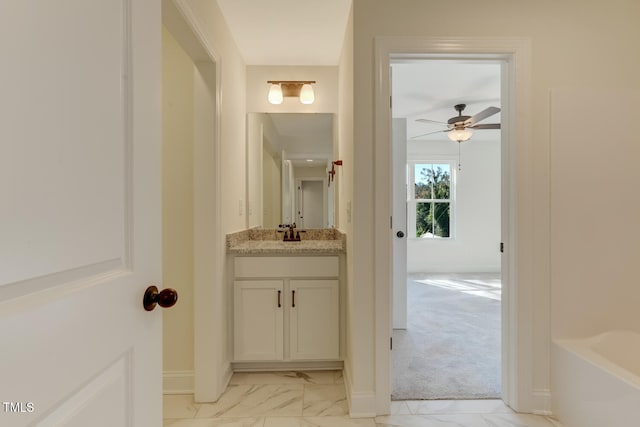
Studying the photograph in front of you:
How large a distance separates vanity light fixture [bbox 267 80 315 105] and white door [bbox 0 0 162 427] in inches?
75.6

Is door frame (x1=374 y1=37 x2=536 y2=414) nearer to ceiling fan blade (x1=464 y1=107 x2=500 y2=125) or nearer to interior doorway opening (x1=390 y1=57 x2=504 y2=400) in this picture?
interior doorway opening (x1=390 y1=57 x2=504 y2=400)

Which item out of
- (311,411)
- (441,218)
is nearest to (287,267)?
(311,411)

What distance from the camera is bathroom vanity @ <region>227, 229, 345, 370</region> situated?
2299 millimetres

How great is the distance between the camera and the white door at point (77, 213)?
19.1 inches

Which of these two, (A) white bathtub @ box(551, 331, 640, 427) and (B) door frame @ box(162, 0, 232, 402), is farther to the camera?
(B) door frame @ box(162, 0, 232, 402)

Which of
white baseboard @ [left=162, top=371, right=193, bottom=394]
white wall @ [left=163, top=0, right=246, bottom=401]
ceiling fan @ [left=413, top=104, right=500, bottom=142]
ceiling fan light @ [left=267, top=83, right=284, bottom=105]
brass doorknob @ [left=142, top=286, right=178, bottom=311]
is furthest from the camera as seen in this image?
ceiling fan @ [left=413, top=104, right=500, bottom=142]

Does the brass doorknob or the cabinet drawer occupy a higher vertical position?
the brass doorknob

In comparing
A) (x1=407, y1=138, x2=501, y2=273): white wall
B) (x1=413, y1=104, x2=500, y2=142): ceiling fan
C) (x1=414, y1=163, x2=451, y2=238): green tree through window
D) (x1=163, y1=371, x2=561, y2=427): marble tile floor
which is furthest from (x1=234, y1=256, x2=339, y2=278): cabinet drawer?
(x1=414, y1=163, x2=451, y2=238): green tree through window

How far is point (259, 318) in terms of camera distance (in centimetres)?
231

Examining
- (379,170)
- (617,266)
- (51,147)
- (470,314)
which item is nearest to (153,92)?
(51,147)

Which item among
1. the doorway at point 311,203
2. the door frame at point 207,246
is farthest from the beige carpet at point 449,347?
the doorway at point 311,203

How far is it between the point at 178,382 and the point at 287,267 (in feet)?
3.38

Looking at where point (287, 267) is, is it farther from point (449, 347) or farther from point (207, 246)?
point (449, 347)

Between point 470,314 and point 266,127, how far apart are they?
3.04 metres
